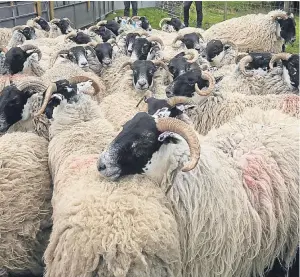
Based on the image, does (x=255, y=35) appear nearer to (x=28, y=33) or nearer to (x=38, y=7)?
(x=28, y=33)

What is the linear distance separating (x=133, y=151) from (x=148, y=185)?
211mm

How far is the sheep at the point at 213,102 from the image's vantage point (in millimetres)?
4574

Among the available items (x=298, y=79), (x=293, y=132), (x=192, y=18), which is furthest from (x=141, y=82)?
(x=192, y=18)

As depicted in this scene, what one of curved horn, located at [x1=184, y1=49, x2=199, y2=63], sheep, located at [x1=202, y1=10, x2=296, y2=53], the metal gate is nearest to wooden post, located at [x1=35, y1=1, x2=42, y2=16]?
the metal gate

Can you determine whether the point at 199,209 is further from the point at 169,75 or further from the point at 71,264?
the point at 169,75

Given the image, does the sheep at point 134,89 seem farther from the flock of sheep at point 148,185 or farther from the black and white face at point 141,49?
the black and white face at point 141,49

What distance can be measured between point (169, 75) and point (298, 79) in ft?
4.95

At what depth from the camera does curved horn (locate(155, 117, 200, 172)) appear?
2449mm

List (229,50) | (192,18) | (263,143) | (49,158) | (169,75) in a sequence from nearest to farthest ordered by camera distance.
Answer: (263,143)
(49,158)
(169,75)
(229,50)
(192,18)

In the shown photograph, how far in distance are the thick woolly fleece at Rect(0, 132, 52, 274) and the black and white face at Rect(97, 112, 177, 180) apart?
92cm

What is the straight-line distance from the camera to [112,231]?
235 centimetres

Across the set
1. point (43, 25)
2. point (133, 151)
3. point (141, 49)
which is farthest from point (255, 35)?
point (133, 151)

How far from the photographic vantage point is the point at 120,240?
2.32 m

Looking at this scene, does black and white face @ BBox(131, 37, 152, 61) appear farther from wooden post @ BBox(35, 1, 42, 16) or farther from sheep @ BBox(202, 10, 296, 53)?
wooden post @ BBox(35, 1, 42, 16)
